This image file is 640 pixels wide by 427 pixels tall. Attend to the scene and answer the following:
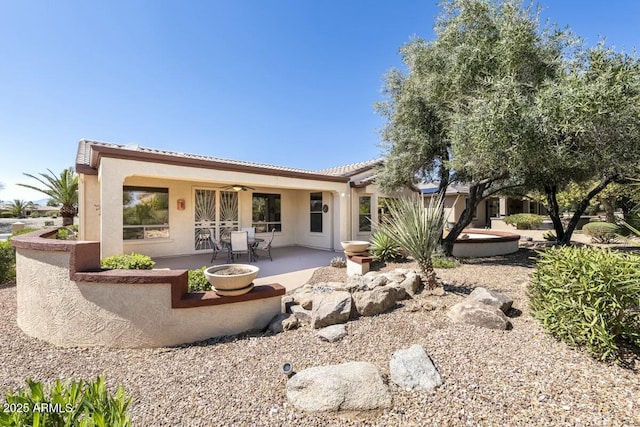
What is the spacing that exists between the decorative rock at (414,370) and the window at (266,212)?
34.7 ft

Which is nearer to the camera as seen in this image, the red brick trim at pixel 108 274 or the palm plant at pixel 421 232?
the red brick trim at pixel 108 274

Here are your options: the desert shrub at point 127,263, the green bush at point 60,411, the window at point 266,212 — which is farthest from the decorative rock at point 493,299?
the window at point 266,212

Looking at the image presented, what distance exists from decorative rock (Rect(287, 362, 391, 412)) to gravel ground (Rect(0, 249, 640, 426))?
10 cm

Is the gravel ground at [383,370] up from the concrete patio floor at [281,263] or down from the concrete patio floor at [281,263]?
down

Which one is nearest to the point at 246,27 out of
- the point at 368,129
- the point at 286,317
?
the point at 368,129

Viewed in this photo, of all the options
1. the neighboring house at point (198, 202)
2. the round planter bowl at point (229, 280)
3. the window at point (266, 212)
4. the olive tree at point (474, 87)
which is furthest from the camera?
the window at point (266, 212)

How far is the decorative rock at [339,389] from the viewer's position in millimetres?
2756

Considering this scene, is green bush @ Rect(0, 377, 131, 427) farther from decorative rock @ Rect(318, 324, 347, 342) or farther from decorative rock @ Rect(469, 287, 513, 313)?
decorative rock @ Rect(469, 287, 513, 313)

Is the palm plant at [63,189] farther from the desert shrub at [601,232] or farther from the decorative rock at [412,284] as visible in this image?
the desert shrub at [601,232]

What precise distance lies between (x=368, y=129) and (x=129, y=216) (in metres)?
9.99

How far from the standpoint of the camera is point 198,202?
11484mm

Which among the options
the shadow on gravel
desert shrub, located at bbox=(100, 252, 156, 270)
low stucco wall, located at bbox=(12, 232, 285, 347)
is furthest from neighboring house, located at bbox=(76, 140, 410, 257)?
the shadow on gravel

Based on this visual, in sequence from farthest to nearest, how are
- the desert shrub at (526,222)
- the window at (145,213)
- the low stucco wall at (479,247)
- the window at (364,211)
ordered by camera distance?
1. the desert shrub at (526,222)
2. the window at (364,211)
3. the low stucco wall at (479,247)
4. the window at (145,213)

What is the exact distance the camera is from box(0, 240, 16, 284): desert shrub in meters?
8.00
